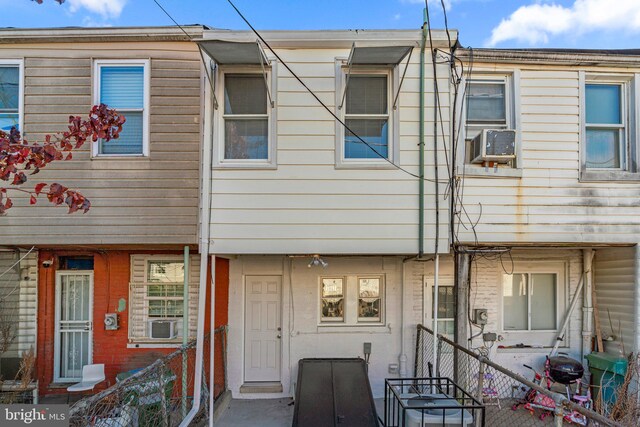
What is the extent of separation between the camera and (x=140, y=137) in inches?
209

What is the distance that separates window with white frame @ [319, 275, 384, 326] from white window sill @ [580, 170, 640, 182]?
3.41m

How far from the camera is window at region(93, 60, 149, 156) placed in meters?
5.27

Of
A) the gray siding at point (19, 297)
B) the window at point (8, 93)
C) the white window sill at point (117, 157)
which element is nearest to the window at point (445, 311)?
the white window sill at point (117, 157)

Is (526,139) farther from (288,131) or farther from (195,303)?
(195,303)

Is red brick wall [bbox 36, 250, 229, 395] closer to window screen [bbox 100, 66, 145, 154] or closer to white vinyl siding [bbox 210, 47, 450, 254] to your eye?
window screen [bbox 100, 66, 145, 154]

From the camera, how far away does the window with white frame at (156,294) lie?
6.23 metres

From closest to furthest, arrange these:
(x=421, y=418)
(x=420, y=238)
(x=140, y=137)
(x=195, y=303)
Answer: (x=421, y=418) < (x=420, y=238) < (x=140, y=137) < (x=195, y=303)

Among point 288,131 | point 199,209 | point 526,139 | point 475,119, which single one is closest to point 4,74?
point 199,209

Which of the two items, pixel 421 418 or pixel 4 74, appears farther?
pixel 4 74

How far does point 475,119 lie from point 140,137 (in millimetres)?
4804

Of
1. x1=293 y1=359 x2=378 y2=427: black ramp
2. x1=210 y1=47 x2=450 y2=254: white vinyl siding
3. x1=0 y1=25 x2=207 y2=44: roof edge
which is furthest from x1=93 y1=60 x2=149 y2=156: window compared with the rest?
x1=293 y1=359 x2=378 y2=427: black ramp

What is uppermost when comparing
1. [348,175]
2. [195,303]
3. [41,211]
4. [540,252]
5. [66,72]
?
[66,72]

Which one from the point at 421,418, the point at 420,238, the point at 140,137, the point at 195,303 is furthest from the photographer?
the point at 195,303

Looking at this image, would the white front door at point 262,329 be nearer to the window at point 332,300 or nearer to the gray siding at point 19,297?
the window at point 332,300
